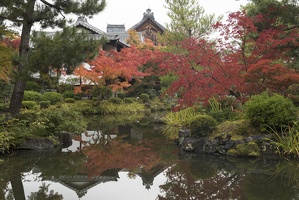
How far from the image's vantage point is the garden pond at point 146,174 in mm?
4582

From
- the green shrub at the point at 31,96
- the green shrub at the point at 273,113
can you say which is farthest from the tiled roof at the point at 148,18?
the green shrub at the point at 273,113

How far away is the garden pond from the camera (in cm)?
458

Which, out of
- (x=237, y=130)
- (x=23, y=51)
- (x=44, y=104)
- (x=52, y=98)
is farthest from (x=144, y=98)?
(x=237, y=130)

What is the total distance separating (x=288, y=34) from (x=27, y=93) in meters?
13.9

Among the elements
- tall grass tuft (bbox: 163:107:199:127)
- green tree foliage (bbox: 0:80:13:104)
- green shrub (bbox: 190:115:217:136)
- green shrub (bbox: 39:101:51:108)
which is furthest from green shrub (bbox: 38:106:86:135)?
green shrub (bbox: 39:101:51:108)

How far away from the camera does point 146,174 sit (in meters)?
5.89

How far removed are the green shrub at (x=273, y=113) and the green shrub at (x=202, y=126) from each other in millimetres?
1167

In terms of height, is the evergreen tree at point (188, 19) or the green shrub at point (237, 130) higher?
the evergreen tree at point (188, 19)

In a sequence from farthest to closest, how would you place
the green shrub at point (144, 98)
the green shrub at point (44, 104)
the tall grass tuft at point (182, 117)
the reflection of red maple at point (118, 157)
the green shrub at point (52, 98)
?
1. the green shrub at point (144, 98)
2. the green shrub at point (52, 98)
3. the green shrub at point (44, 104)
4. the tall grass tuft at point (182, 117)
5. the reflection of red maple at point (118, 157)

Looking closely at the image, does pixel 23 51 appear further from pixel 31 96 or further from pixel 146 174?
pixel 31 96

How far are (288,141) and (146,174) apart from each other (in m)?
3.59

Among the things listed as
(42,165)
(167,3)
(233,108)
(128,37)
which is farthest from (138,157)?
(128,37)

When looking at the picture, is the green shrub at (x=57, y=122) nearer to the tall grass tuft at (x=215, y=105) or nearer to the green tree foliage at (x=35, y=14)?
the green tree foliage at (x=35, y=14)

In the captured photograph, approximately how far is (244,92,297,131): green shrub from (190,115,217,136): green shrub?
3.83ft
